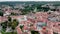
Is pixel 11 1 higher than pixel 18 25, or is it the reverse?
pixel 11 1

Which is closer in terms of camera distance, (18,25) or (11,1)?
(18,25)

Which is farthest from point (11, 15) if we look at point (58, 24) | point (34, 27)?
point (58, 24)

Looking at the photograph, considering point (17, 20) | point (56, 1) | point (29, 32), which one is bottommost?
point (29, 32)

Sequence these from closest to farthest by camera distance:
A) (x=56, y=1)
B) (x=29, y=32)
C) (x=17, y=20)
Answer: (x=29, y=32) → (x=17, y=20) → (x=56, y=1)

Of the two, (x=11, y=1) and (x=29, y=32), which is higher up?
(x=11, y=1)

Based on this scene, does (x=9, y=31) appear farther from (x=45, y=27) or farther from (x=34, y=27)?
(x=45, y=27)

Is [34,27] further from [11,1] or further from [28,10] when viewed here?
[11,1]

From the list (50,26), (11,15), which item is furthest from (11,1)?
(50,26)

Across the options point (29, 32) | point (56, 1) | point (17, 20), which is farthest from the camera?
point (56, 1)

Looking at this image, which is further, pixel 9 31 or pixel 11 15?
pixel 11 15
